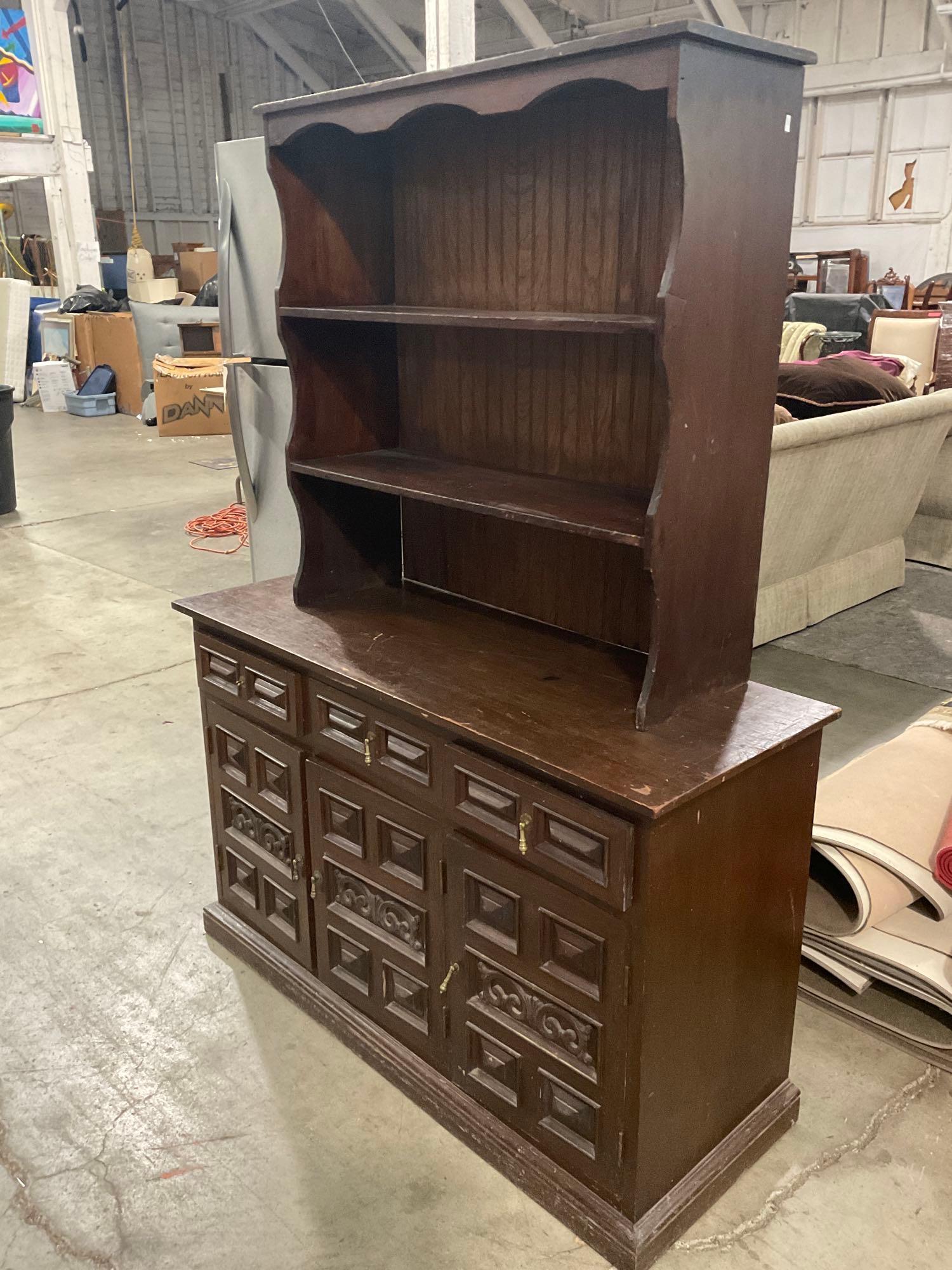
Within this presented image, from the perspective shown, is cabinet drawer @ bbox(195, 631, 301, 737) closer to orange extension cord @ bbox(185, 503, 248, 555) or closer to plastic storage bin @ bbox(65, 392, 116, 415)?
orange extension cord @ bbox(185, 503, 248, 555)

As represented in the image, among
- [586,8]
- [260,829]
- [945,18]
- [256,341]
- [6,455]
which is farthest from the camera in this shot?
[586,8]

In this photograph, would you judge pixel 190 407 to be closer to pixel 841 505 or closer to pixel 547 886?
pixel 841 505

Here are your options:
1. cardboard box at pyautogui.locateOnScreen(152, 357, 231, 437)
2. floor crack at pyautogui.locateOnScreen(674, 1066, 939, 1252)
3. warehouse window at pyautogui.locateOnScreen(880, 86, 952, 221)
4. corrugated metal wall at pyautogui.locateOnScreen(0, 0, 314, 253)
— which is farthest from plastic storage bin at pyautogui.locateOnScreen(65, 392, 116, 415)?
floor crack at pyautogui.locateOnScreen(674, 1066, 939, 1252)

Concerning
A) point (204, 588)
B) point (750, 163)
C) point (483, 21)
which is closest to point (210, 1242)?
point (750, 163)

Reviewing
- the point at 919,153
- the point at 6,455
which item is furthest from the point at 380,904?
the point at 919,153

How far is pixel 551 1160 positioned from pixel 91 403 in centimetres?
932

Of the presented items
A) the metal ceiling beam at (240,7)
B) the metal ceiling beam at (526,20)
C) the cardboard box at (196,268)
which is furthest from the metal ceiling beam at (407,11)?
the cardboard box at (196,268)

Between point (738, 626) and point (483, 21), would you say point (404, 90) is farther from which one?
point (483, 21)

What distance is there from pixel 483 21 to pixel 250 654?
14.8 metres

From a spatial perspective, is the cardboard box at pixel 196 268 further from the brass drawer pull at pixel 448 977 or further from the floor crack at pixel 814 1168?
the floor crack at pixel 814 1168

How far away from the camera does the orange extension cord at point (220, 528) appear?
227 inches

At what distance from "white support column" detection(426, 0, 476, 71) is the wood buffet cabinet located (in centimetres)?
349

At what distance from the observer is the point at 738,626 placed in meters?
1.78

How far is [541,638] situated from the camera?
205 centimetres
